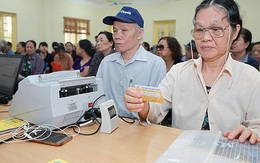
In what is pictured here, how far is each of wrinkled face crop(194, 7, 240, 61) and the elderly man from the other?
621 millimetres

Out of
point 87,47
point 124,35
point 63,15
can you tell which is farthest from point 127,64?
point 63,15

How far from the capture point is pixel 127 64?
180 cm

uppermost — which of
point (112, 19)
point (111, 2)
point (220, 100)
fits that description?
point (111, 2)

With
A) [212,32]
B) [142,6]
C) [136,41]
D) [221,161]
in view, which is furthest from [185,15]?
[221,161]

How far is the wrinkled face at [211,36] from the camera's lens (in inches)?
45.7

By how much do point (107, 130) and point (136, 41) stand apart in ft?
3.10

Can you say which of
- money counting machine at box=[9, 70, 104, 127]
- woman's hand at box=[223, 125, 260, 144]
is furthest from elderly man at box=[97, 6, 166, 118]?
woman's hand at box=[223, 125, 260, 144]

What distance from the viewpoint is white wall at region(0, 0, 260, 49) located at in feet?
23.7

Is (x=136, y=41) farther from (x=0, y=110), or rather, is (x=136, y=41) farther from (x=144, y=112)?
(x=0, y=110)

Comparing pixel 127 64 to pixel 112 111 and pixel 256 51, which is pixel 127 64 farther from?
pixel 256 51

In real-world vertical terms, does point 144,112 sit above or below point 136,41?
below

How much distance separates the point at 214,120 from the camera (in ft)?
3.96

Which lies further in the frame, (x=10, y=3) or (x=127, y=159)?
(x=10, y=3)

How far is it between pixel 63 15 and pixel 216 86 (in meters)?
8.65
